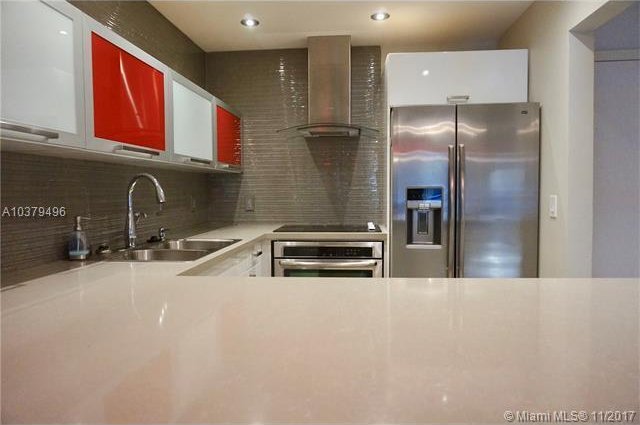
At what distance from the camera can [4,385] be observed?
1.75 feet

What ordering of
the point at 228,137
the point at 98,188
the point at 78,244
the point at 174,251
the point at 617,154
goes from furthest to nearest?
the point at 228,137 → the point at 617,154 → the point at 174,251 → the point at 98,188 → the point at 78,244

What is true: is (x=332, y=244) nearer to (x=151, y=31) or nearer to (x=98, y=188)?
(x=98, y=188)

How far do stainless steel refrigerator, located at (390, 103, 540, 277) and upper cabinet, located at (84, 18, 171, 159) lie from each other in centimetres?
147

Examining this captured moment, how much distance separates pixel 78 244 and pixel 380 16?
7.86 ft

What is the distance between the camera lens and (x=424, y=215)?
2.54 metres

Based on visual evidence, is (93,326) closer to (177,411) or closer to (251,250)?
(177,411)

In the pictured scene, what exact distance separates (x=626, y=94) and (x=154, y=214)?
311 centimetres

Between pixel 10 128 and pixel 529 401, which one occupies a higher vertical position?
pixel 10 128

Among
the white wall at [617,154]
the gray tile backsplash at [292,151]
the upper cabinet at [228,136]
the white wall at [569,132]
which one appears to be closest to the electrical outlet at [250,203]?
the gray tile backsplash at [292,151]

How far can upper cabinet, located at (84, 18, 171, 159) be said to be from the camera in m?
1.41

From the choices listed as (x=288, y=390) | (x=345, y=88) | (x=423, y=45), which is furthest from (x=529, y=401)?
(x=423, y=45)

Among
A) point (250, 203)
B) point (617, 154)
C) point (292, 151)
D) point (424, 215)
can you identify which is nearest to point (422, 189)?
point (424, 215)
